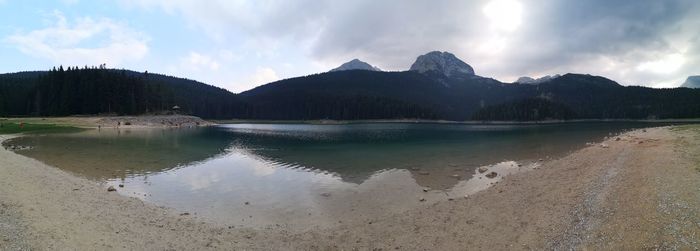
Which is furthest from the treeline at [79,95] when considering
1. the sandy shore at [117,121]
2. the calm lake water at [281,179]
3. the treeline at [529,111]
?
the treeline at [529,111]

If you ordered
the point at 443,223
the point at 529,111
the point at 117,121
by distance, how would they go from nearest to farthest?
the point at 443,223 → the point at 117,121 → the point at 529,111

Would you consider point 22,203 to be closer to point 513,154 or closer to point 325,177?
point 325,177

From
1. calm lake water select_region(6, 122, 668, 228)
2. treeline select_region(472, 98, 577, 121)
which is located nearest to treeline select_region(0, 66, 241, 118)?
calm lake water select_region(6, 122, 668, 228)

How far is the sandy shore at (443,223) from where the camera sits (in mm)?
11109

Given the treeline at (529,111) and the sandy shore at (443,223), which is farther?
the treeline at (529,111)

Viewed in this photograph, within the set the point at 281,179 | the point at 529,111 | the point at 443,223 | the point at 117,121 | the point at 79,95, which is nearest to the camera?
the point at 443,223

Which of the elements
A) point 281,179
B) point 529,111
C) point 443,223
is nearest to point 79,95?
point 281,179

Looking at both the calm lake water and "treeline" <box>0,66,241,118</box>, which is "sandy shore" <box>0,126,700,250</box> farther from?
"treeline" <box>0,66,241,118</box>

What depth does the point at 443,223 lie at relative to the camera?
47.9 feet

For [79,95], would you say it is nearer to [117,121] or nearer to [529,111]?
[117,121]

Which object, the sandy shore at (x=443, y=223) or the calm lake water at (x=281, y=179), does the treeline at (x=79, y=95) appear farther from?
the sandy shore at (x=443, y=223)

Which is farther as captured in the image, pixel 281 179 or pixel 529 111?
pixel 529 111

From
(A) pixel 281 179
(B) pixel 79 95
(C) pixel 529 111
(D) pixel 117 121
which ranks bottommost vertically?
(A) pixel 281 179

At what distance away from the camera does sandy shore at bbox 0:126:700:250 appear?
1111cm
